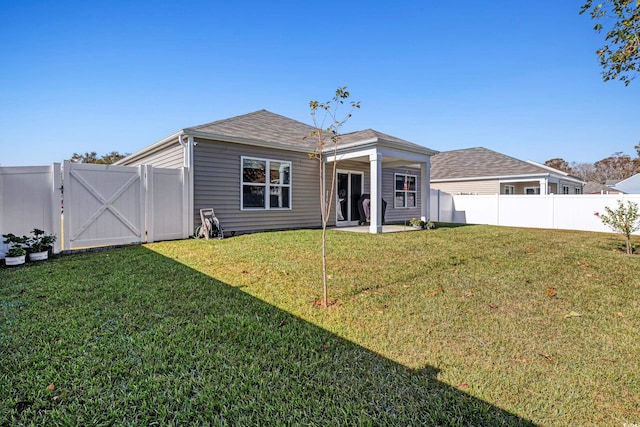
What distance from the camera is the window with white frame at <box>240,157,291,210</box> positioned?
9469mm

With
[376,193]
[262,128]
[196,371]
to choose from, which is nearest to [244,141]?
[262,128]

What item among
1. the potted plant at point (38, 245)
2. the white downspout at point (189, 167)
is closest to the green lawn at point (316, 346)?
the potted plant at point (38, 245)

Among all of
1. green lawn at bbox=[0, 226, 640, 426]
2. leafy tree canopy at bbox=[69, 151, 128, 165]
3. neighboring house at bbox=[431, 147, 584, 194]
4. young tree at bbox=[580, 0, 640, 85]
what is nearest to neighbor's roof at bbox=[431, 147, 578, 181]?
neighboring house at bbox=[431, 147, 584, 194]

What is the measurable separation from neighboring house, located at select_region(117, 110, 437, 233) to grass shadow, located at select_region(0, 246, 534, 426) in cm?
558

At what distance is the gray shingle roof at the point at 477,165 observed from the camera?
1784cm

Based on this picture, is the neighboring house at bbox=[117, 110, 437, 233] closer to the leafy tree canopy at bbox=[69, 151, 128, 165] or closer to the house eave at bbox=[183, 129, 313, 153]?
the house eave at bbox=[183, 129, 313, 153]

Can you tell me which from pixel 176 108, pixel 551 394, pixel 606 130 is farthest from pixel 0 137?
pixel 606 130

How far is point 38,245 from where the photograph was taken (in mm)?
5793

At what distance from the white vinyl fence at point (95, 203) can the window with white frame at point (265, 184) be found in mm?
1843

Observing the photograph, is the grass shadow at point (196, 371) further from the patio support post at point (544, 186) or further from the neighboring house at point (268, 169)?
the patio support post at point (544, 186)

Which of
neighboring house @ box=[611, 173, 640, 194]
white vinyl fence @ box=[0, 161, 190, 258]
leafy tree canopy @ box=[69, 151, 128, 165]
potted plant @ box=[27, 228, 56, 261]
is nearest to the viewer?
potted plant @ box=[27, 228, 56, 261]

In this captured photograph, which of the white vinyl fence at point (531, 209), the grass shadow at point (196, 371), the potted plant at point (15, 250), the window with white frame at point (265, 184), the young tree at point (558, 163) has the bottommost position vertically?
the grass shadow at point (196, 371)

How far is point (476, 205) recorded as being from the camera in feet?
50.3

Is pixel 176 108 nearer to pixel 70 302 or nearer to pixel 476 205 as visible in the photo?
pixel 70 302
